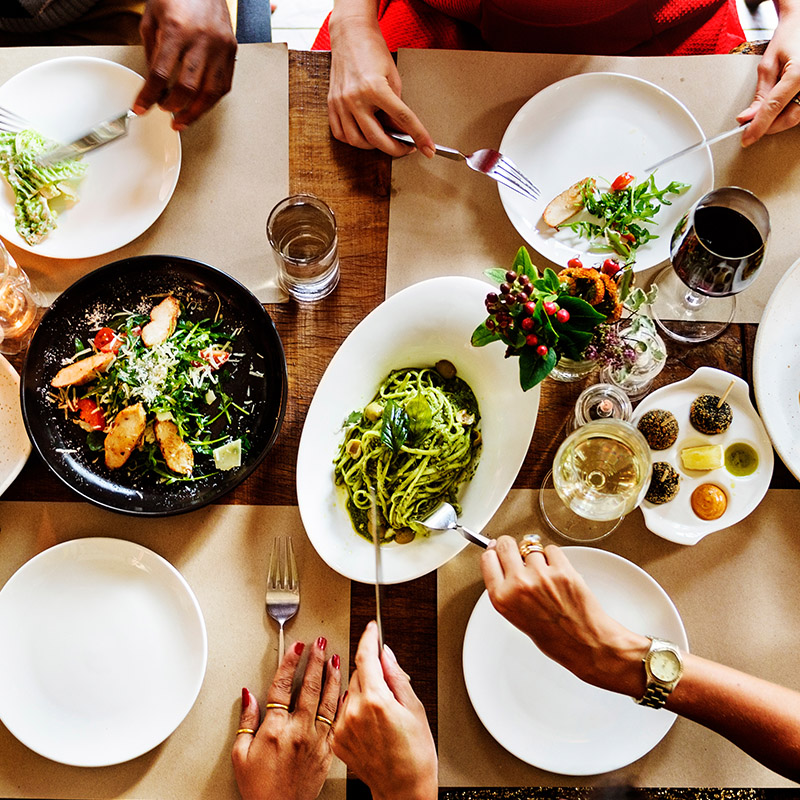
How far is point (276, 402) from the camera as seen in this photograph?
1586 millimetres

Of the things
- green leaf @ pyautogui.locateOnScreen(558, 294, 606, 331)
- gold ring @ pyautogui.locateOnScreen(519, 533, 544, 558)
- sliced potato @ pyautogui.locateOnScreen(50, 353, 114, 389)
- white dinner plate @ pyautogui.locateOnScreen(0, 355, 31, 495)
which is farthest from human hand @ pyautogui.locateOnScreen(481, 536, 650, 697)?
white dinner plate @ pyautogui.locateOnScreen(0, 355, 31, 495)

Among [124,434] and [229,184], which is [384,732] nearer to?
[124,434]

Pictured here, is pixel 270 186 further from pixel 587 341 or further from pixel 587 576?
pixel 587 576

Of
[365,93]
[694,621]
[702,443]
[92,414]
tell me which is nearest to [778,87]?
[702,443]

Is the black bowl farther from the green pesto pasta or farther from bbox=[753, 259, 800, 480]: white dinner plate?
bbox=[753, 259, 800, 480]: white dinner plate

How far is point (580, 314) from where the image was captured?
126 cm

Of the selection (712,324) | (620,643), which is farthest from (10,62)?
(620,643)

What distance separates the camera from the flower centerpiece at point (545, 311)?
4.07 feet

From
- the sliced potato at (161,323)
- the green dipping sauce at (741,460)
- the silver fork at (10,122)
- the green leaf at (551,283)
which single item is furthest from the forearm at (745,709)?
the silver fork at (10,122)

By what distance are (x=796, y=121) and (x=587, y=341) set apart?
2.90ft

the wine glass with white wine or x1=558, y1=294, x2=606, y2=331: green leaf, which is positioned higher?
x1=558, y1=294, x2=606, y2=331: green leaf

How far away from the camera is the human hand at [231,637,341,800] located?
59.0 inches

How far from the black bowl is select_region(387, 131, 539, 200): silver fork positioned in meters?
0.57

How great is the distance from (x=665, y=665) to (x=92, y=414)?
4.40 ft
